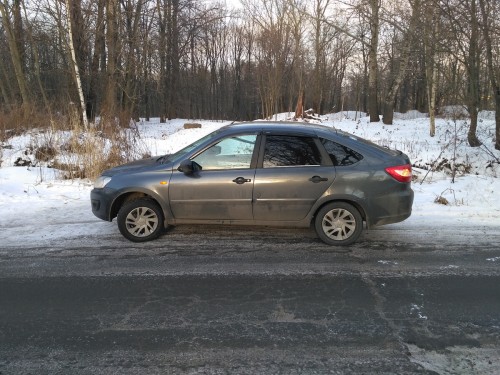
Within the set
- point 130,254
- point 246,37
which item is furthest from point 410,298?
point 246,37

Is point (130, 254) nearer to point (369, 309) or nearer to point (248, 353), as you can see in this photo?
point (248, 353)

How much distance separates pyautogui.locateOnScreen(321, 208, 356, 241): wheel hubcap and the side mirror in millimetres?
1924

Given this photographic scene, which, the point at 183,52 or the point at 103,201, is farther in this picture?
A: the point at 183,52

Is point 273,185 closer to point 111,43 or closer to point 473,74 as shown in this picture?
point 473,74

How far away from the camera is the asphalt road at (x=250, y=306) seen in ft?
9.96

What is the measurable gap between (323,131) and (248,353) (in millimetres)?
3570

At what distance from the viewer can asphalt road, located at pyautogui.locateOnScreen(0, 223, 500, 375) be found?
9.96 feet

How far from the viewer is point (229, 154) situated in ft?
18.6

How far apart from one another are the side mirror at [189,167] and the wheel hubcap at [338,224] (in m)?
1.92

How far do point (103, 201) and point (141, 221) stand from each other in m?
0.64

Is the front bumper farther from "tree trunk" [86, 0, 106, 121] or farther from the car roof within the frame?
"tree trunk" [86, 0, 106, 121]

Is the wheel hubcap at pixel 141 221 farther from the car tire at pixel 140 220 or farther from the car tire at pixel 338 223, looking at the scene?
the car tire at pixel 338 223

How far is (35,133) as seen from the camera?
484 inches

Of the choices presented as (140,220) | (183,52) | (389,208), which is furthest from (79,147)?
(183,52)
